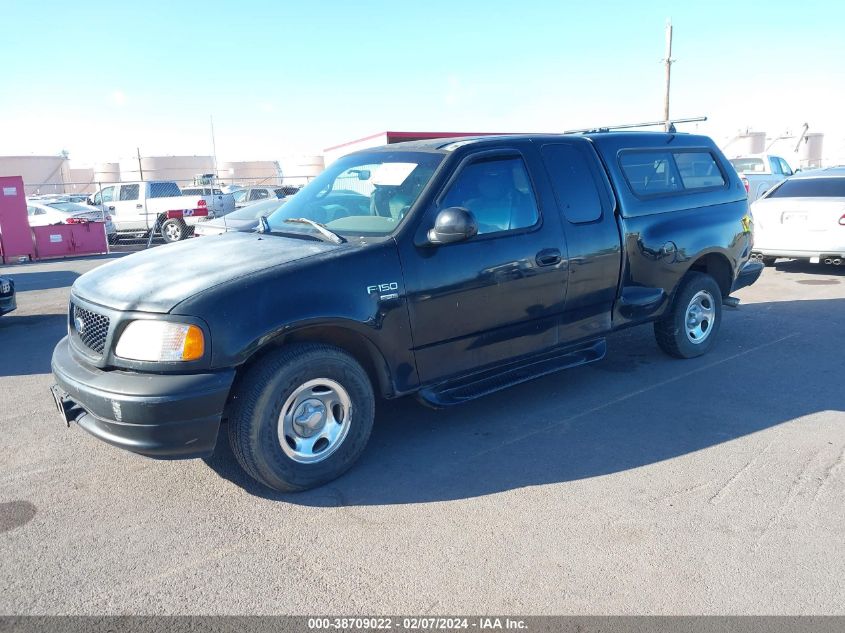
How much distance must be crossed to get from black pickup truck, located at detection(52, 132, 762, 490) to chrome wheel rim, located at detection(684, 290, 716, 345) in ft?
1.16

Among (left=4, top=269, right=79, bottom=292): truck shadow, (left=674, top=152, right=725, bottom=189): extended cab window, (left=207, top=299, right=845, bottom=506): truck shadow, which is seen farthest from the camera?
(left=4, top=269, right=79, bottom=292): truck shadow

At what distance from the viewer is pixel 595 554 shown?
323 cm

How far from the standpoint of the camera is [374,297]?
12.9 ft

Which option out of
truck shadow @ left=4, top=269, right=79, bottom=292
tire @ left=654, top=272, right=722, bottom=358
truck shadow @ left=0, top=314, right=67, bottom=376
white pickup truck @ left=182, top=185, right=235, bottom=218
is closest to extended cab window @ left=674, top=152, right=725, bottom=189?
tire @ left=654, top=272, right=722, bottom=358

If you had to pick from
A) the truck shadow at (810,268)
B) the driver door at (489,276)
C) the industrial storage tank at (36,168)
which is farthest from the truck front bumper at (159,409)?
the industrial storage tank at (36,168)

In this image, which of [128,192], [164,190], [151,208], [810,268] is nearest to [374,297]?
[810,268]

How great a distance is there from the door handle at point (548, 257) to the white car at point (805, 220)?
23.7ft

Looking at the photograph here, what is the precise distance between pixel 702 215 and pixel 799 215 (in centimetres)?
539

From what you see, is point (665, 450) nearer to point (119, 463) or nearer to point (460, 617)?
point (460, 617)

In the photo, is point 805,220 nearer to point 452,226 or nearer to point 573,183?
point 573,183

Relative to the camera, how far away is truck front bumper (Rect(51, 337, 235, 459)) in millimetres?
3379

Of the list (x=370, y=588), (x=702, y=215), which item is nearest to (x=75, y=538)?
(x=370, y=588)

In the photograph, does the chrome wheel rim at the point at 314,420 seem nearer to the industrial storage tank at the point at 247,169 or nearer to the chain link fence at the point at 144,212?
the chain link fence at the point at 144,212

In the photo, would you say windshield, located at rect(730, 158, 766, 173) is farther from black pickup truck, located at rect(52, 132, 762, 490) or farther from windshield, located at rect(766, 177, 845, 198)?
black pickup truck, located at rect(52, 132, 762, 490)
